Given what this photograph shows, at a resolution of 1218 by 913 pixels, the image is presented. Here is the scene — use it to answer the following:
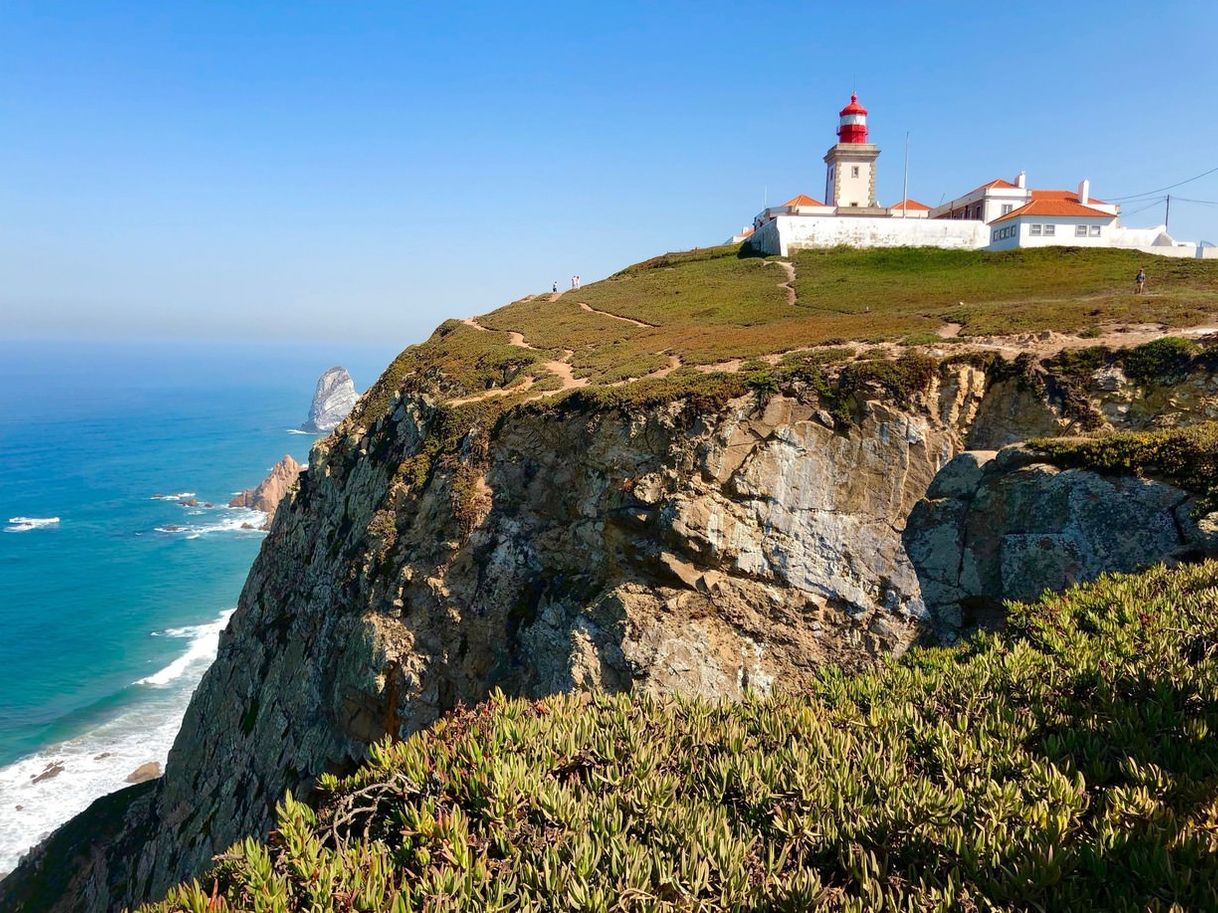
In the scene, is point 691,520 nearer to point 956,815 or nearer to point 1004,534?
point 1004,534

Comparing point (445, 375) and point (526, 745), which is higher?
point (445, 375)

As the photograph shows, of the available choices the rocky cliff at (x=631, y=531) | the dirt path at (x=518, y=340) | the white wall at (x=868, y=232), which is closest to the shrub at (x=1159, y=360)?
the rocky cliff at (x=631, y=531)

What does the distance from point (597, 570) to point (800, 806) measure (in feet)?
45.6

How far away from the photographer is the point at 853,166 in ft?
192

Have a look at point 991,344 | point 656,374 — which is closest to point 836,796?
point 991,344

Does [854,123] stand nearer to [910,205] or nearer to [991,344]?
[910,205]

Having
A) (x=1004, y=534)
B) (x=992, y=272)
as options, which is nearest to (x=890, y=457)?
(x=1004, y=534)

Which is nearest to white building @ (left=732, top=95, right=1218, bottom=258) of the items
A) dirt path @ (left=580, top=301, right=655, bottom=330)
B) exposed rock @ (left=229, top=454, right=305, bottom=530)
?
dirt path @ (left=580, top=301, right=655, bottom=330)

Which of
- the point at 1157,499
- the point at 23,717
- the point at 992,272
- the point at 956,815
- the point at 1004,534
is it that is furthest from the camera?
the point at 23,717

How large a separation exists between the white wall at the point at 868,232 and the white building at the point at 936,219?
69mm

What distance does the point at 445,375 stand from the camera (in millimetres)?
32844

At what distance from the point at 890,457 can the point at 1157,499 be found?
5908 mm

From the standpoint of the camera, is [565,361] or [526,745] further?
[565,361]

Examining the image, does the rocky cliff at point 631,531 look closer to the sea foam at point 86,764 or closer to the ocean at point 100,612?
the sea foam at point 86,764
